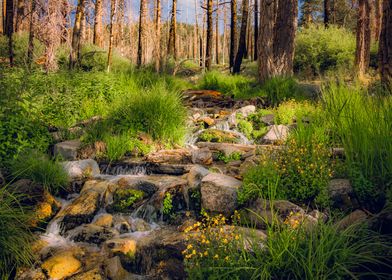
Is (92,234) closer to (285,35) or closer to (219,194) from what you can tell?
(219,194)

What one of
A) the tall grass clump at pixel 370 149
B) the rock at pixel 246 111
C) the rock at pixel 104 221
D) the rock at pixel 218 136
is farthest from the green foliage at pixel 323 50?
the rock at pixel 104 221

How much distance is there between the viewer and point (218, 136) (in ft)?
26.6

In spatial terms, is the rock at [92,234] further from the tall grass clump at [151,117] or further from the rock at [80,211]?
the tall grass clump at [151,117]

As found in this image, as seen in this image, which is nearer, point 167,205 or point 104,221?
point 104,221

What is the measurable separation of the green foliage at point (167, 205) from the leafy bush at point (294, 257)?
1.93 m

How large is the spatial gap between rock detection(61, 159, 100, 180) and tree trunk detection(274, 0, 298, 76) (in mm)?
7621

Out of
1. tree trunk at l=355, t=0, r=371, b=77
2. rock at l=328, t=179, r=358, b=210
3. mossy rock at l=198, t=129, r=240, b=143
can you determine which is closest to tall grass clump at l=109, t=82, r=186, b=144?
mossy rock at l=198, t=129, r=240, b=143

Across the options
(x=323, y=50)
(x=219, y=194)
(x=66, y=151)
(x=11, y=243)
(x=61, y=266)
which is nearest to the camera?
(x=11, y=243)

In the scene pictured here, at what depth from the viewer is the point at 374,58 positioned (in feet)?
63.4

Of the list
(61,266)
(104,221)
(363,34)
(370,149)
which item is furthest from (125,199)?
(363,34)

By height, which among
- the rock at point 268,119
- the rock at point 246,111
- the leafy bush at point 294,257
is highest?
the rock at point 246,111

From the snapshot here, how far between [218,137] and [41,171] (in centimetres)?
385

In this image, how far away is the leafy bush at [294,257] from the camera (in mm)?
2805

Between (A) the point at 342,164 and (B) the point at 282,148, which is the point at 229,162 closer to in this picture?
(B) the point at 282,148
